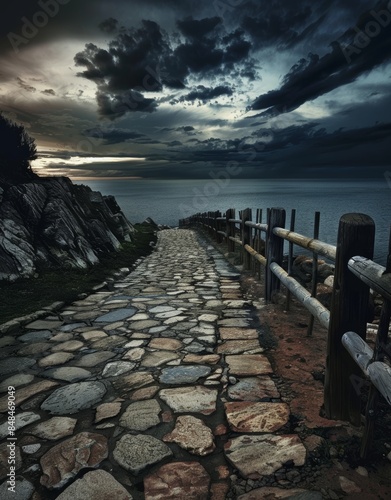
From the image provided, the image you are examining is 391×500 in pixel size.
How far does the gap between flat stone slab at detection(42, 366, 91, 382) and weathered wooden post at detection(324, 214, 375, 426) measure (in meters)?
2.04

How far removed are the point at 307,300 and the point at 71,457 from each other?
7.49 ft

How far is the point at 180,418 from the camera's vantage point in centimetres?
218

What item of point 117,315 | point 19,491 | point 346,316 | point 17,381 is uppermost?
point 346,316

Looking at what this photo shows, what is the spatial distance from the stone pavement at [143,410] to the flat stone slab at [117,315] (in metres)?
0.04

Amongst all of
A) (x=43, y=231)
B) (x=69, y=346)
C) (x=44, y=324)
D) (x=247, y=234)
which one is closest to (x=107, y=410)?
(x=69, y=346)

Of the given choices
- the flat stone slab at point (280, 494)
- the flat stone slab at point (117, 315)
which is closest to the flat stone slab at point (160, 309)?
the flat stone slab at point (117, 315)

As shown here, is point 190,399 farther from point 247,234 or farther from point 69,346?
point 247,234

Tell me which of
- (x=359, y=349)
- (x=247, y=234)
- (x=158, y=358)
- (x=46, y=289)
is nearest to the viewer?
(x=359, y=349)

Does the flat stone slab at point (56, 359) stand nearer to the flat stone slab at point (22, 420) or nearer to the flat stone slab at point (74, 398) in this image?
the flat stone slab at point (74, 398)

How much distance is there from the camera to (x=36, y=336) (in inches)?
148

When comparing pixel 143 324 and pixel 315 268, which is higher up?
pixel 315 268

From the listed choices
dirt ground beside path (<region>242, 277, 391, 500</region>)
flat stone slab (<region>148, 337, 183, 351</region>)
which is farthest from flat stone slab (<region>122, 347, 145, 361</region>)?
dirt ground beside path (<region>242, 277, 391, 500</region>)

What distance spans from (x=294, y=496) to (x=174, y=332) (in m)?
2.45

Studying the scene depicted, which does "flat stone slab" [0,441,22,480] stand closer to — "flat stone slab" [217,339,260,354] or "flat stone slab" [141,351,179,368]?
"flat stone slab" [141,351,179,368]
